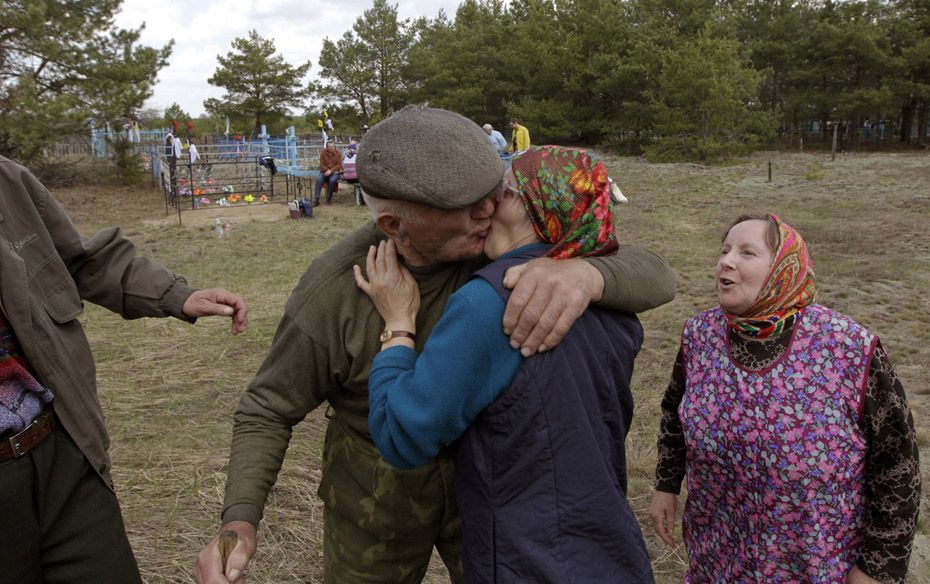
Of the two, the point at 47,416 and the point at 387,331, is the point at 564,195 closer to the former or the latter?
the point at 387,331

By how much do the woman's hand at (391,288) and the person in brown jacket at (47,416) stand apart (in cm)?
84

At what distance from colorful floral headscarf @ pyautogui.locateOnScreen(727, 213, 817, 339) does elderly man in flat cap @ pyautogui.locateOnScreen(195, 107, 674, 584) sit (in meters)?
0.42

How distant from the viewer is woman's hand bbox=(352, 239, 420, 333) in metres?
1.29

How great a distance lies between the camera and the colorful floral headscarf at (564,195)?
3.88ft

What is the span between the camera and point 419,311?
1.40 meters

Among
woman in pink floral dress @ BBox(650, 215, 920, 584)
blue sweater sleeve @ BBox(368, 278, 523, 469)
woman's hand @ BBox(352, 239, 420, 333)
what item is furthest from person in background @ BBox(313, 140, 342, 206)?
blue sweater sleeve @ BBox(368, 278, 523, 469)

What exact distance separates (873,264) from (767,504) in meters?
7.06

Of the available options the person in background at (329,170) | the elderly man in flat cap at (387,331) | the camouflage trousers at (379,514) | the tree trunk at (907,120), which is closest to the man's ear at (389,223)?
the elderly man in flat cap at (387,331)

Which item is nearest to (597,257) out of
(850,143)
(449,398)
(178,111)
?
(449,398)

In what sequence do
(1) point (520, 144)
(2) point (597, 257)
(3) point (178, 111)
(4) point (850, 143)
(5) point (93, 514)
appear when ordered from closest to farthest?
(2) point (597, 257) → (5) point (93, 514) → (1) point (520, 144) → (4) point (850, 143) → (3) point (178, 111)

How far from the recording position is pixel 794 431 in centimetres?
167

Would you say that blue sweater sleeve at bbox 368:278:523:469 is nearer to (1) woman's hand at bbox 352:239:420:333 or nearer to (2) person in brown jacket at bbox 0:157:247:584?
(1) woman's hand at bbox 352:239:420:333

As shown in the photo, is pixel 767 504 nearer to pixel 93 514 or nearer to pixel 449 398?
pixel 449 398

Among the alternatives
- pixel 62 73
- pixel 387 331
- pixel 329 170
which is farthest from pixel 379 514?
pixel 62 73
